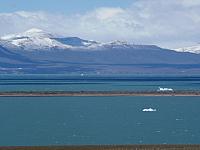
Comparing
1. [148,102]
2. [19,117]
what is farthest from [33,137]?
[148,102]

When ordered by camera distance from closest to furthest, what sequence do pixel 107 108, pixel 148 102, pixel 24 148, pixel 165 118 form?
1. pixel 24 148
2. pixel 165 118
3. pixel 107 108
4. pixel 148 102

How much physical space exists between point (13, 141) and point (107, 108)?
38313mm

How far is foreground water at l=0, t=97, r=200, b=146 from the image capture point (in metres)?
64.2

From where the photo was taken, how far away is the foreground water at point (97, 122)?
64.2 m

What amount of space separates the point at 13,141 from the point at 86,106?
41.9 m

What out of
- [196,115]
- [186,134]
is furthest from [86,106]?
[186,134]

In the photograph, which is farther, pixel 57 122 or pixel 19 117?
pixel 19 117

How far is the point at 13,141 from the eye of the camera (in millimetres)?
62969

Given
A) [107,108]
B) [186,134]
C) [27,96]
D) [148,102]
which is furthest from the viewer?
[27,96]

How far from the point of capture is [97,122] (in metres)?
79.0

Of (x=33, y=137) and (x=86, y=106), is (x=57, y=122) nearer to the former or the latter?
(x=33, y=137)

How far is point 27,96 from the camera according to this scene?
13038 cm

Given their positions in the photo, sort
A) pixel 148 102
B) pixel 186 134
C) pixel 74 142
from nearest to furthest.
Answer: pixel 74 142
pixel 186 134
pixel 148 102

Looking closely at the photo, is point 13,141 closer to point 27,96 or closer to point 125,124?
point 125,124
